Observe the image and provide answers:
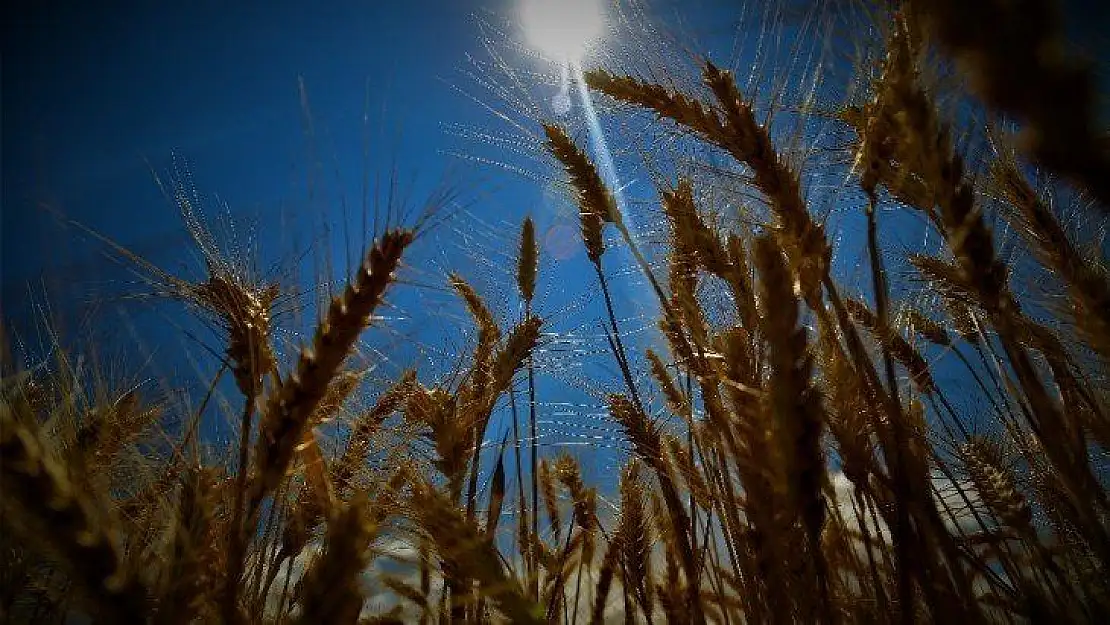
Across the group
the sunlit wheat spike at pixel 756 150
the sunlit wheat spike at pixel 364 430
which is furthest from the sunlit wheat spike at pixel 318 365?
the sunlit wheat spike at pixel 756 150

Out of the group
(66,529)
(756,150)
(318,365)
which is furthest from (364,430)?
(756,150)

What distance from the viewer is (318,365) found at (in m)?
1.24

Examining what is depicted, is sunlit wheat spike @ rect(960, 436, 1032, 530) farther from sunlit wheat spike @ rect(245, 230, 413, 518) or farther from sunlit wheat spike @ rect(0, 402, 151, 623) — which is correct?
sunlit wheat spike @ rect(0, 402, 151, 623)

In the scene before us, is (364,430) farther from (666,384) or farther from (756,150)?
(756,150)

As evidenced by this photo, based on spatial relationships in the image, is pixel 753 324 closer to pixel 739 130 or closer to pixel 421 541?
pixel 739 130

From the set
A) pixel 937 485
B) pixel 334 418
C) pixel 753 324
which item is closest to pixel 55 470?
pixel 334 418

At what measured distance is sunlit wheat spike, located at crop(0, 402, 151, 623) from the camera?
876 millimetres

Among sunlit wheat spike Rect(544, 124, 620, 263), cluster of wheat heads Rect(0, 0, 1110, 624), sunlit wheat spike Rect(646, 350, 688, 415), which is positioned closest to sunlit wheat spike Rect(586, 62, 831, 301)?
cluster of wheat heads Rect(0, 0, 1110, 624)

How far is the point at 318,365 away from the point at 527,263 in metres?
1.89

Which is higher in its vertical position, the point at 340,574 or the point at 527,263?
the point at 527,263

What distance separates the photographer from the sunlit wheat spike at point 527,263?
2973 mm

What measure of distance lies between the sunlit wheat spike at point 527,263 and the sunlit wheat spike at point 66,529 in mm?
2123

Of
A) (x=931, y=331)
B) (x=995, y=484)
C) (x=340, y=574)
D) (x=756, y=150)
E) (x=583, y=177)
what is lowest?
(x=340, y=574)

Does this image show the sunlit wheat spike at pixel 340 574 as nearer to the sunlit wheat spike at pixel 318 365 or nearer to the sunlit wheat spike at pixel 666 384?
the sunlit wheat spike at pixel 318 365
